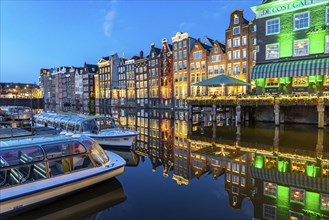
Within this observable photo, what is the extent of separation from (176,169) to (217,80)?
77.3ft

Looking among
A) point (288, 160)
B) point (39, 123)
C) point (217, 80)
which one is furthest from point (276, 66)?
point (39, 123)

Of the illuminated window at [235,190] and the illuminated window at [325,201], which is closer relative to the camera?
the illuminated window at [325,201]

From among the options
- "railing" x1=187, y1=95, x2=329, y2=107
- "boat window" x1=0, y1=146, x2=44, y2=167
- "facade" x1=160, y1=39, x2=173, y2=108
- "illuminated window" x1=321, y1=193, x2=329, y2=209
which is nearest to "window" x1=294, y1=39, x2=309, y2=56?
"railing" x1=187, y1=95, x2=329, y2=107

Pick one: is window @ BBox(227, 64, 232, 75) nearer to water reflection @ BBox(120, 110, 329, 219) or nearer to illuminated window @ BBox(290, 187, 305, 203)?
water reflection @ BBox(120, 110, 329, 219)

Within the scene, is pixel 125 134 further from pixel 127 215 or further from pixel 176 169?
pixel 127 215

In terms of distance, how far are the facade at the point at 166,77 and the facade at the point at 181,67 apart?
3143 millimetres

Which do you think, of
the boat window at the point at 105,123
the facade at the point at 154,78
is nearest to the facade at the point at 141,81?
the facade at the point at 154,78

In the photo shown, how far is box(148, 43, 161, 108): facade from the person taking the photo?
83188mm

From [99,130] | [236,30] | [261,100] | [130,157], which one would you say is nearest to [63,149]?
[130,157]

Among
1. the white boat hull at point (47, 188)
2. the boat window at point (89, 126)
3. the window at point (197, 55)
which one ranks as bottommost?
the white boat hull at point (47, 188)

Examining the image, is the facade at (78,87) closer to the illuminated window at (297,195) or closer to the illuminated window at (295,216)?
the illuminated window at (297,195)

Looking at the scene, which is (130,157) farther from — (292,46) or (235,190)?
(292,46)

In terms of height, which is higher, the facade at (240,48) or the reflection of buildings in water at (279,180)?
the facade at (240,48)

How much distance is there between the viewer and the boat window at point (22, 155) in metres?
9.64
